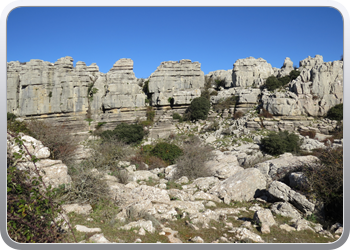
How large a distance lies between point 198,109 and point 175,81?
22.9 ft

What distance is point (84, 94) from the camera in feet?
109

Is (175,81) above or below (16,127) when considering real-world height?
above

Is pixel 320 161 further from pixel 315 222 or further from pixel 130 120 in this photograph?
pixel 130 120

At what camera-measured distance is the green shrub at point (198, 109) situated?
31.0m

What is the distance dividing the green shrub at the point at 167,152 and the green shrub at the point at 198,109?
15.0 m

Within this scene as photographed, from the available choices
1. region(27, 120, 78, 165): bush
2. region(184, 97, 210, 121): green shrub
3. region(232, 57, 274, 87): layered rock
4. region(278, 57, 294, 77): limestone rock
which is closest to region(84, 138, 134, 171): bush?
region(27, 120, 78, 165): bush

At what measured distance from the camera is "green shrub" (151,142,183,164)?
15656 mm

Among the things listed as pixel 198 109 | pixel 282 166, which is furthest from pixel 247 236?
pixel 198 109

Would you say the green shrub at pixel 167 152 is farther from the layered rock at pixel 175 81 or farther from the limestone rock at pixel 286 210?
the layered rock at pixel 175 81

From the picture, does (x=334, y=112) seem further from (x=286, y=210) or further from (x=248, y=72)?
(x=286, y=210)

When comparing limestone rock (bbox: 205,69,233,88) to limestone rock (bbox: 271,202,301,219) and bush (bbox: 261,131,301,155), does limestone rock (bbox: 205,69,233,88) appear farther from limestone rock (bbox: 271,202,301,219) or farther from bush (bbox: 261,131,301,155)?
limestone rock (bbox: 271,202,301,219)

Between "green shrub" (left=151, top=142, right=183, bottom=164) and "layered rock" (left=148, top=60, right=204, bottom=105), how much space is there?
58.1ft

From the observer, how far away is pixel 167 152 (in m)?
16.1

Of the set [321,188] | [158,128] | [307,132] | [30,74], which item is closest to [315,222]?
[321,188]
